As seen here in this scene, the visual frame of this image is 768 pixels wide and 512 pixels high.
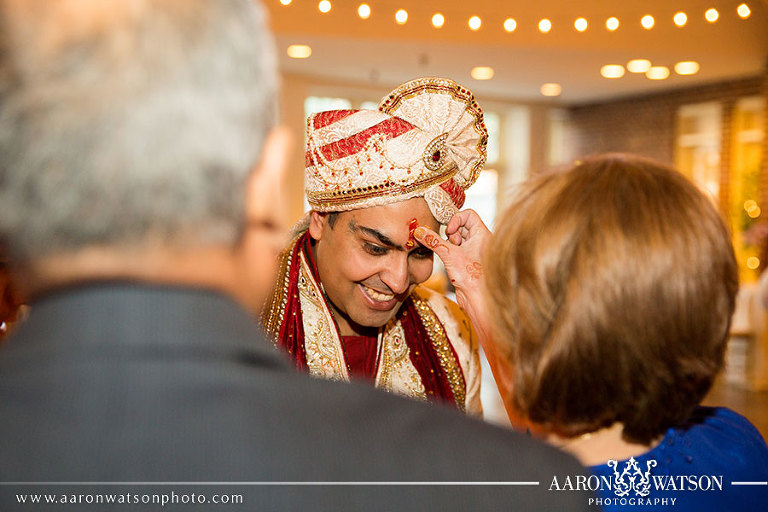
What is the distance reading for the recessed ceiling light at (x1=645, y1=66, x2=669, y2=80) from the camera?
34.0 ft

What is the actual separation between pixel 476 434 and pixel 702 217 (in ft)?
1.87

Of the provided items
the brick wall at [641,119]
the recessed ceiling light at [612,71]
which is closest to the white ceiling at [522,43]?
the recessed ceiling light at [612,71]

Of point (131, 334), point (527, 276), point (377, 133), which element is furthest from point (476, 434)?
point (377, 133)

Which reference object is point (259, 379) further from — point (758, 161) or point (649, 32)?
point (758, 161)

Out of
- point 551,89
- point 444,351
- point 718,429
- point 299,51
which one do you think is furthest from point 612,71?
point 718,429

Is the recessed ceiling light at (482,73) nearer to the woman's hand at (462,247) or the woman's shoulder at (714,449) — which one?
the woman's hand at (462,247)

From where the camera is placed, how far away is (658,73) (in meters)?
10.8

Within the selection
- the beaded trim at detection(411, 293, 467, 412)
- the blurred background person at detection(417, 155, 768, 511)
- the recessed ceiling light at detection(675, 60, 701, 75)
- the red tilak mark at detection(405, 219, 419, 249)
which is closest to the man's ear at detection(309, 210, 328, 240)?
the red tilak mark at detection(405, 219, 419, 249)

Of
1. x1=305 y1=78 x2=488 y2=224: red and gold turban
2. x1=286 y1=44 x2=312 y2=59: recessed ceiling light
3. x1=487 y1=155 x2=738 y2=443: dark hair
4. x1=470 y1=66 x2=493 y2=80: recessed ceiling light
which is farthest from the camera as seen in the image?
x1=470 y1=66 x2=493 y2=80: recessed ceiling light

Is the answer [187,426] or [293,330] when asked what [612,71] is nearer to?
[293,330]

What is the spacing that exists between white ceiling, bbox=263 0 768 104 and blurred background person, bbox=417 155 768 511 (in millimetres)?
5707

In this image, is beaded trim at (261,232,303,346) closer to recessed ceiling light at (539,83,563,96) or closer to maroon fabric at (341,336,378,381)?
maroon fabric at (341,336,378,381)

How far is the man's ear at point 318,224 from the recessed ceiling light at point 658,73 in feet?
30.4

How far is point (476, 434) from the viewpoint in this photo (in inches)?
25.8
